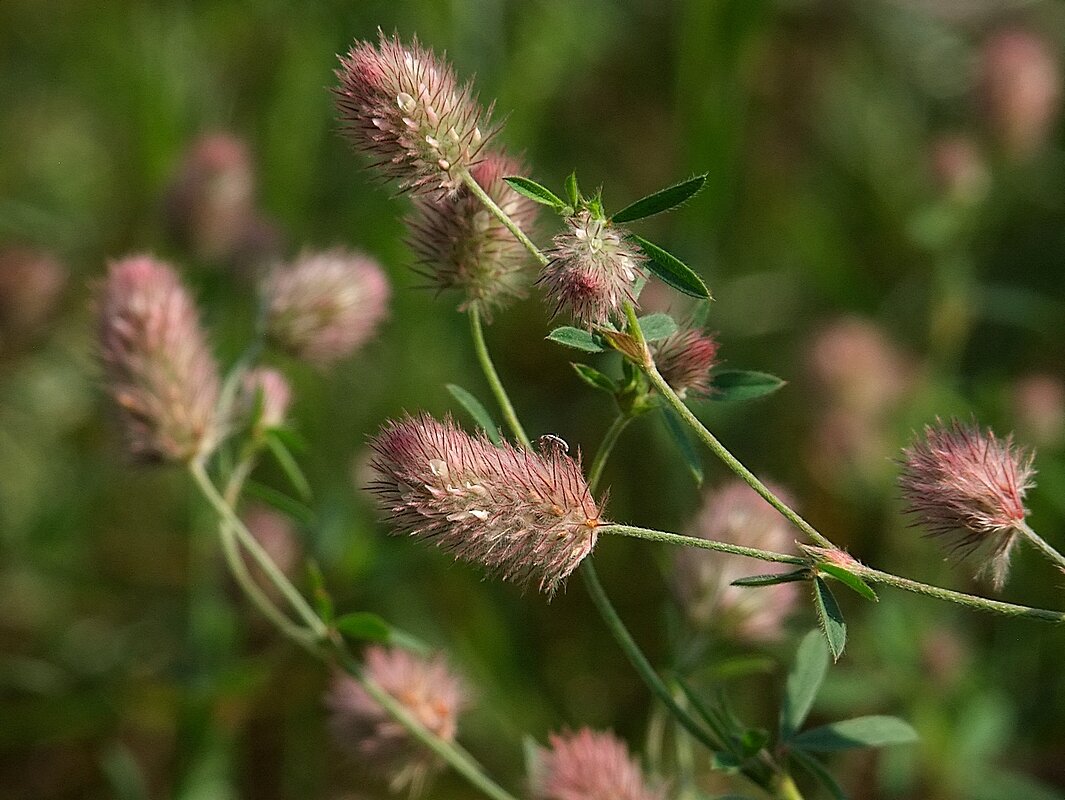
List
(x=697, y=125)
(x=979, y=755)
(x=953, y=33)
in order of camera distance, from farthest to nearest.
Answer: (x=953, y=33) < (x=697, y=125) < (x=979, y=755)

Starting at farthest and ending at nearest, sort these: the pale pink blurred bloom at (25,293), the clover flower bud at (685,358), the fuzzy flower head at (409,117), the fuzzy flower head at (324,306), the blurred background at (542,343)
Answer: the pale pink blurred bloom at (25,293), the blurred background at (542,343), the fuzzy flower head at (324,306), the clover flower bud at (685,358), the fuzzy flower head at (409,117)

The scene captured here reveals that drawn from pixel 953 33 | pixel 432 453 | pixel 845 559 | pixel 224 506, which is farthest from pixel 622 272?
pixel 953 33

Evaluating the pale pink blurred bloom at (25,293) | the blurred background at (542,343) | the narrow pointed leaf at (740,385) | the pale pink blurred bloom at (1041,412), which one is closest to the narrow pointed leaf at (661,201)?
the narrow pointed leaf at (740,385)

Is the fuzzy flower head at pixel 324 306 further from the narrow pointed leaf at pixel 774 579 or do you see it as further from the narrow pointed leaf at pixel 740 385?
the narrow pointed leaf at pixel 774 579

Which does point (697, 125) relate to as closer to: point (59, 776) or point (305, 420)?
point (305, 420)

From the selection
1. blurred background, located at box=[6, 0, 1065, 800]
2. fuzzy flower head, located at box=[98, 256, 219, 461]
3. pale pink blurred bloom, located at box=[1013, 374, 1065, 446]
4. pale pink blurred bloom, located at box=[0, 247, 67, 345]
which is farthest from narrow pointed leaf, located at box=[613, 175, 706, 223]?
pale pink blurred bloom, located at box=[0, 247, 67, 345]

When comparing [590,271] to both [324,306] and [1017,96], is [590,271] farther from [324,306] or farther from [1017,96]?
[1017,96]
